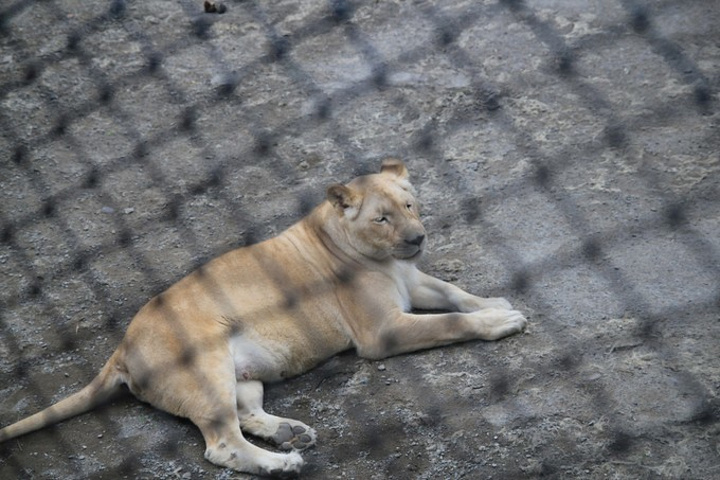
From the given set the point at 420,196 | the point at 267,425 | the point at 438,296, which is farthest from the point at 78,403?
the point at 420,196

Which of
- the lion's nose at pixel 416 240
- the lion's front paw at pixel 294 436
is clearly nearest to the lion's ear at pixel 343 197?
the lion's nose at pixel 416 240

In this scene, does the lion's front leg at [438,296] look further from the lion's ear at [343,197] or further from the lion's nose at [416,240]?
the lion's ear at [343,197]

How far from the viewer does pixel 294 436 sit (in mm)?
2711

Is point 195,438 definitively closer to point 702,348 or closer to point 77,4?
point 702,348

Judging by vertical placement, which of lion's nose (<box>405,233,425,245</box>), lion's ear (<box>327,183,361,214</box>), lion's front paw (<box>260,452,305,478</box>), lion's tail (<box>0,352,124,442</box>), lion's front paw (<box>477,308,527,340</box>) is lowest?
lion's front paw (<box>260,452,305,478</box>)

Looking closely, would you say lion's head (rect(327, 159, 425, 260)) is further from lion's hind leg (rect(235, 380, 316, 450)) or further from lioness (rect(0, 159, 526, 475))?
lion's hind leg (rect(235, 380, 316, 450))

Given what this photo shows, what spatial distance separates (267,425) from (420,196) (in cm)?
118

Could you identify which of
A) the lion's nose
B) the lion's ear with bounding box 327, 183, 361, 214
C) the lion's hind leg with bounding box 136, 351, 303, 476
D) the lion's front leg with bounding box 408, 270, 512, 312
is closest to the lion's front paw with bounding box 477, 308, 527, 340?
the lion's front leg with bounding box 408, 270, 512, 312

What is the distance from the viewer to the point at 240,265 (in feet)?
10.3

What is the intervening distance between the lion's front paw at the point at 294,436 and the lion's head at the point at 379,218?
621 mm

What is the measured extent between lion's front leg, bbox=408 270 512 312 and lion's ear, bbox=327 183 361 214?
0.29 meters

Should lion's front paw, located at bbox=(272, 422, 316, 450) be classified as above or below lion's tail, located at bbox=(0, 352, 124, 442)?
below

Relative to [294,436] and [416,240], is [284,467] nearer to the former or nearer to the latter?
[294,436]

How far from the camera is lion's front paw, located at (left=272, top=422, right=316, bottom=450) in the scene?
2.69 metres
